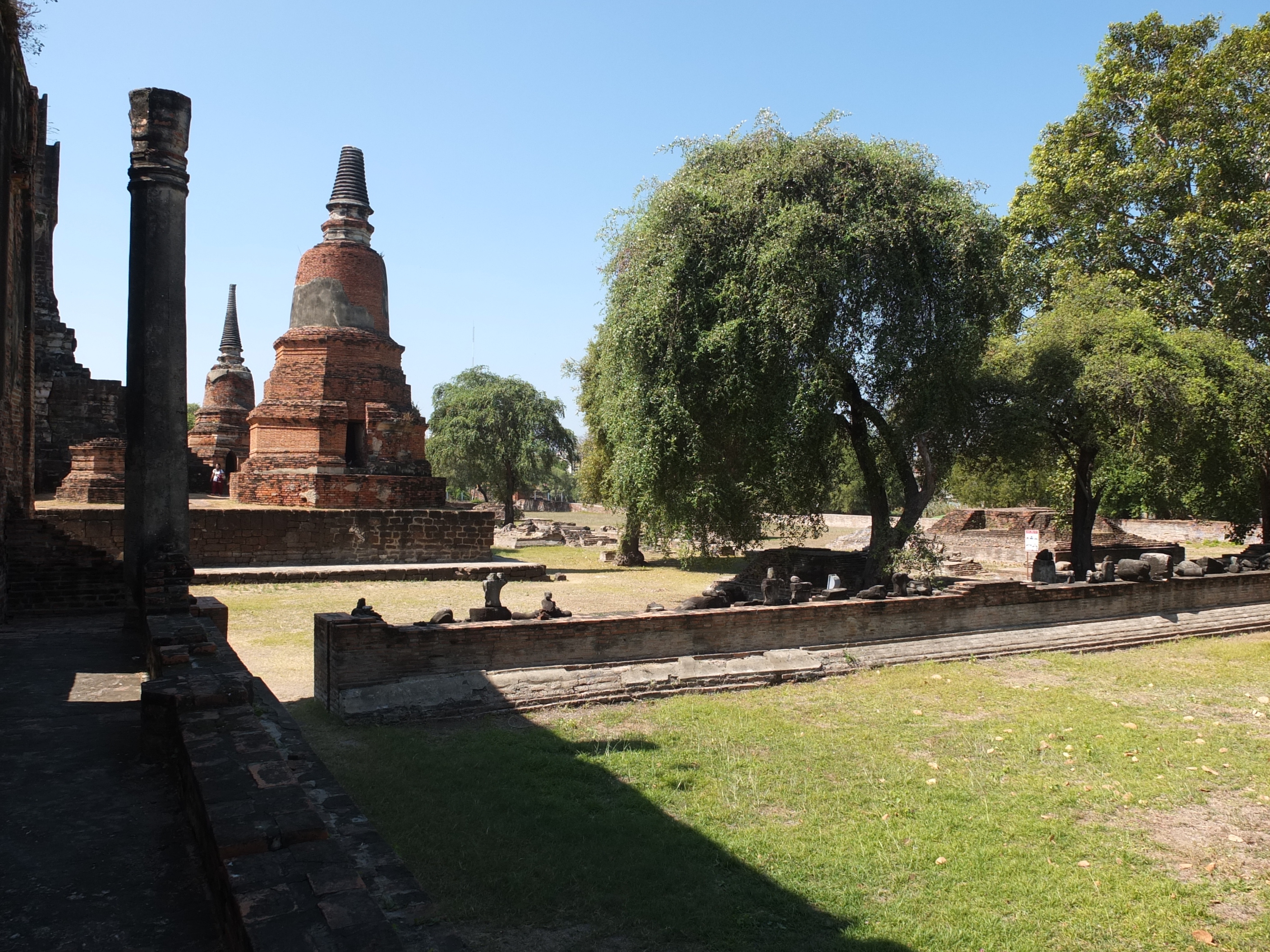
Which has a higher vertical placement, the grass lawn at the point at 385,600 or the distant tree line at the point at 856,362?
the distant tree line at the point at 856,362

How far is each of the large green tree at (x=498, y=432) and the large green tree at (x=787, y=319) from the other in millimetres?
21974

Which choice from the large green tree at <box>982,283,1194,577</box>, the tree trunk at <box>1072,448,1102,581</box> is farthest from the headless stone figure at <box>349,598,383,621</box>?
the tree trunk at <box>1072,448,1102,581</box>

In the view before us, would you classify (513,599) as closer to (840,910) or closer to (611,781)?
(611,781)

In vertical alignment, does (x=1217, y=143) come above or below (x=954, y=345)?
above

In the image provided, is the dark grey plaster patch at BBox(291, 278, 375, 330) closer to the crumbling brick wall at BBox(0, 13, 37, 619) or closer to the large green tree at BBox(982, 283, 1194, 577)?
the crumbling brick wall at BBox(0, 13, 37, 619)

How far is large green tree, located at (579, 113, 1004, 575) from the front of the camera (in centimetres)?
1200

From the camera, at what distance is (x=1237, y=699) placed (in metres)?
8.80

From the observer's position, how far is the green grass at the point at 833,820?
4090mm

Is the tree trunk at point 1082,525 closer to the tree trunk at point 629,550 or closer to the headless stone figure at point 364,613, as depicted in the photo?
the tree trunk at point 629,550

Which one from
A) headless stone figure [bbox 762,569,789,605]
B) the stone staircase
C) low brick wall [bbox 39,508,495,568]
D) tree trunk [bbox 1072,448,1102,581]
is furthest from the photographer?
tree trunk [bbox 1072,448,1102,581]

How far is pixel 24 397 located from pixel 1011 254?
45.7 ft

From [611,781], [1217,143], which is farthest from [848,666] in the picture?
[1217,143]

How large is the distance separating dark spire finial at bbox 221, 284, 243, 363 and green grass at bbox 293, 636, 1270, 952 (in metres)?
25.4

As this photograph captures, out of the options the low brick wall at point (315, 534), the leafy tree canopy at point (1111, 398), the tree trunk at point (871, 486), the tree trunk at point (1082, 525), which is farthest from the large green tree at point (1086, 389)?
the low brick wall at point (315, 534)
